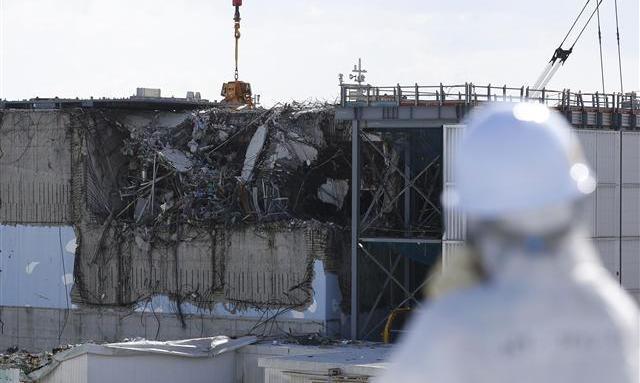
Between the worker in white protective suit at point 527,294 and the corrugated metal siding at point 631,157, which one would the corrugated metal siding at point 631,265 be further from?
the worker in white protective suit at point 527,294

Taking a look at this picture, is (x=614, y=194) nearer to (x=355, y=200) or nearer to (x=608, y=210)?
(x=608, y=210)

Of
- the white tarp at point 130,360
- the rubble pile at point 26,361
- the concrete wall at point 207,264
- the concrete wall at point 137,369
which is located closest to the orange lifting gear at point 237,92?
the concrete wall at point 207,264

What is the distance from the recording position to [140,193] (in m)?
45.8

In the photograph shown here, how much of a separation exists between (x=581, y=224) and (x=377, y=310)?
128 feet

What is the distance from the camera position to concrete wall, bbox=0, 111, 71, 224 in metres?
46.0

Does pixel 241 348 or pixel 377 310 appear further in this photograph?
pixel 377 310

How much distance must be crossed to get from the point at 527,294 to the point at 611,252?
37287mm

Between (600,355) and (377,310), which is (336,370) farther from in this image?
(600,355)

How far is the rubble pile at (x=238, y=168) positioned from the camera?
43.1 m

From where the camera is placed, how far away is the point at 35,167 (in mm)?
46625

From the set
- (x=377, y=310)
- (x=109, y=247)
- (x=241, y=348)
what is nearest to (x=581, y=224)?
(x=241, y=348)

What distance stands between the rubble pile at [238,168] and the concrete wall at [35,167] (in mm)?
1850

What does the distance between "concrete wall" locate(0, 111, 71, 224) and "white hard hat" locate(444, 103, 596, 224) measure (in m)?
43.0

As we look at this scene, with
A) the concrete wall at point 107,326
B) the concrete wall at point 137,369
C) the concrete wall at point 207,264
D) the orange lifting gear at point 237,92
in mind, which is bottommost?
the concrete wall at point 137,369
